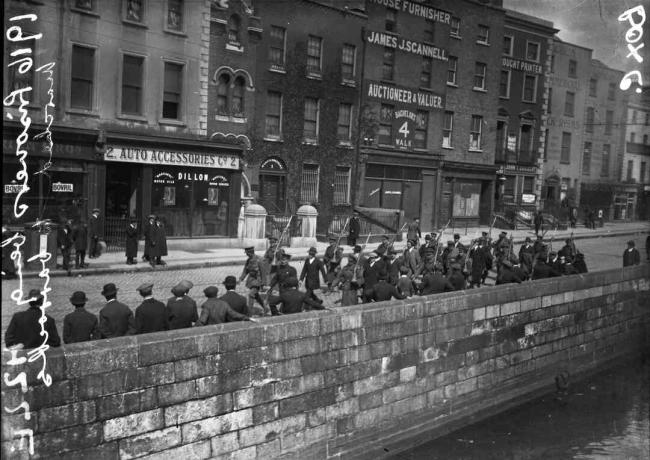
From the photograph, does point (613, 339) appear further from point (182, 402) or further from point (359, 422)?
point (182, 402)

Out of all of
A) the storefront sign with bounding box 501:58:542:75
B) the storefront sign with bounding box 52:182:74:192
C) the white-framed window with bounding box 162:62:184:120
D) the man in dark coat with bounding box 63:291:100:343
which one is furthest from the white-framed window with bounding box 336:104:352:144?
the man in dark coat with bounding box 63:291:100:343

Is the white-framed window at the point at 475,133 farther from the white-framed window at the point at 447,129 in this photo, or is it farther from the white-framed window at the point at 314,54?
the white-framed window at the point at 314,54

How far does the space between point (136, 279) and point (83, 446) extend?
6520 mm

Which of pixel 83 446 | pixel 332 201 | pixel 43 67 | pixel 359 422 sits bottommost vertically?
pixel 359 422

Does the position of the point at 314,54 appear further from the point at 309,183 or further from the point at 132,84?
the point at 132,84

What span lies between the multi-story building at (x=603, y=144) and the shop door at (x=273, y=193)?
28.4ft

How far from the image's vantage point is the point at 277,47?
15.8 metres

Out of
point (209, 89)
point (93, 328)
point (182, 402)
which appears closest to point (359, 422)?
point (182, 402)

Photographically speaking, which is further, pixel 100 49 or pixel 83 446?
pixel 100 49

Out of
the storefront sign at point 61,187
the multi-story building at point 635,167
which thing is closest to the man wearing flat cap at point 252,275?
the storefront sign at point 61,187

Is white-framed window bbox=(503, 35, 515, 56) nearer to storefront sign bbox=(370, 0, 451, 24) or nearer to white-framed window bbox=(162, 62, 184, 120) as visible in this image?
storefront sign bbox=(370, 0, 451, 24)

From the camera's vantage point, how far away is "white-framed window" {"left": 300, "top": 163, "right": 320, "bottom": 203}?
16.9m

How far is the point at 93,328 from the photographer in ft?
31.6

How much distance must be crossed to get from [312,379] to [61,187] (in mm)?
6187
